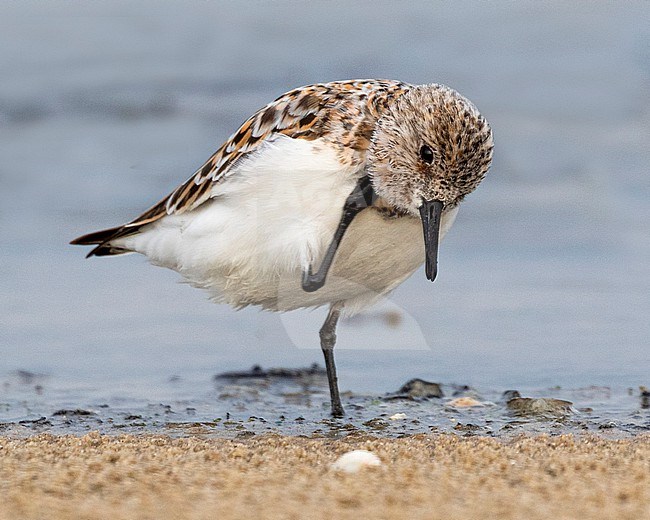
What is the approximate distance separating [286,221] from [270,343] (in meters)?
2.54

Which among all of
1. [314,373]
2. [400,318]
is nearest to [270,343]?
[314,373]

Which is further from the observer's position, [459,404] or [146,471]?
[459,404]

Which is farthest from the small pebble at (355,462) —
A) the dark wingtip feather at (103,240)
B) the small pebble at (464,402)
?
the dark wingtip feather at (103,240)

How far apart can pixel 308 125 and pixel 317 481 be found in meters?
2.19

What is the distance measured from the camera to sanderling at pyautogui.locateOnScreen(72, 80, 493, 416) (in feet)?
15.3

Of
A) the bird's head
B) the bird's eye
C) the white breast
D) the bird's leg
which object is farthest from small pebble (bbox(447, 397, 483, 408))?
the bird's eye

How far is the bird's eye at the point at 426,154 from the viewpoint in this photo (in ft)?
15.2

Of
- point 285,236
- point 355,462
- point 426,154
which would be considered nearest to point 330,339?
point 285,236

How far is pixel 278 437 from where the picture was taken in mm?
4492

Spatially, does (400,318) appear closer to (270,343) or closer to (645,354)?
(270,343)

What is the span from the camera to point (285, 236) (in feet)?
15.9

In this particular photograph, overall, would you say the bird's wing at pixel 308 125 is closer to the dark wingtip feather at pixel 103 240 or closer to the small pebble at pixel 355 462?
the dark wingtip feather at pixel 103 240

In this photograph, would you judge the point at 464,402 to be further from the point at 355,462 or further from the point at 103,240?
the point at 355,462

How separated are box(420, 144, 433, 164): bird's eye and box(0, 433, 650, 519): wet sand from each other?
1.30m
